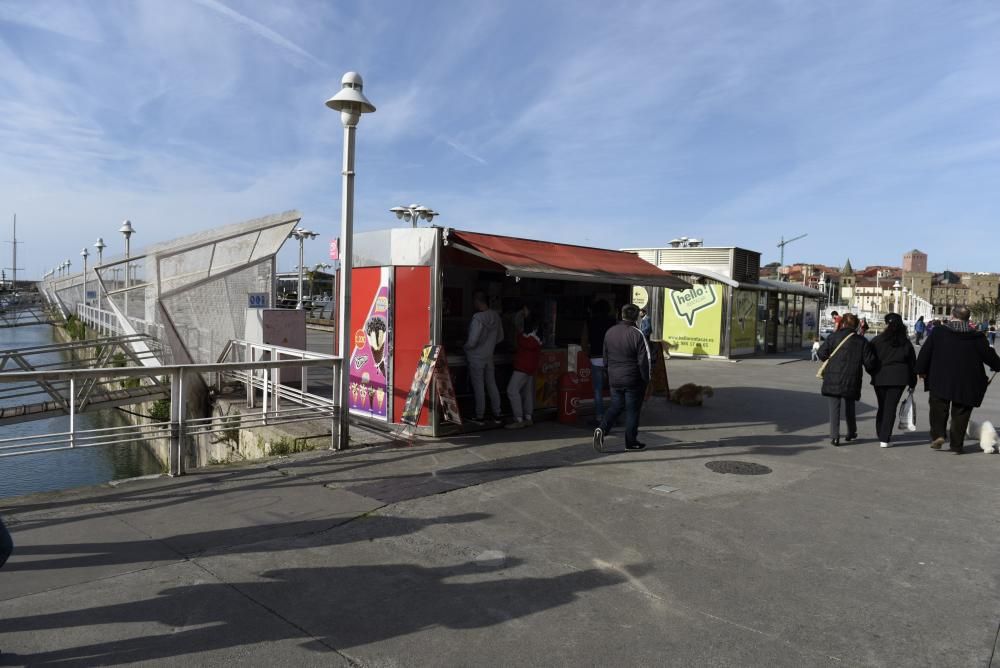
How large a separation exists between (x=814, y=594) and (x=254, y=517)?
4.13 meters

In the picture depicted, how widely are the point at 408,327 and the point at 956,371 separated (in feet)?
22.8

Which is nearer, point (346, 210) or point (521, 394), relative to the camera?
point (346, 210)

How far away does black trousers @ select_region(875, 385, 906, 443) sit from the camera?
28.2 feet

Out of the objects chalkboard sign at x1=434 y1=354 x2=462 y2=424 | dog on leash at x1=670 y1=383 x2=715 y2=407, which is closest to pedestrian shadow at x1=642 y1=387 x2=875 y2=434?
dog on leash at x1=670 y1=383 x2=715 y2=407

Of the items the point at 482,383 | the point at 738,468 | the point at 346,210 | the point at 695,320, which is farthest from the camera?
the point at 695,320

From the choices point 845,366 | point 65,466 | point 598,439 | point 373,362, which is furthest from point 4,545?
point 65,466

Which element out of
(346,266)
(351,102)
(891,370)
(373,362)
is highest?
(351,102)

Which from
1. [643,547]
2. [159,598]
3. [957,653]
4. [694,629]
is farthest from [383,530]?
[957,653]

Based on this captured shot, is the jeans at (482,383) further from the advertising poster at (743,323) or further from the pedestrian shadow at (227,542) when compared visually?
the advertising poster at (743,323)

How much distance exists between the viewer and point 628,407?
7.90 meters

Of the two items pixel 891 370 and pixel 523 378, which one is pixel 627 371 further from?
pixel 891 370

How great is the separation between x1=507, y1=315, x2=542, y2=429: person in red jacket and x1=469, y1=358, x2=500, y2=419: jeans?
0.26 meters

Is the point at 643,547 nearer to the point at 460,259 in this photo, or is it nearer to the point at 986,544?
the point at 986,544

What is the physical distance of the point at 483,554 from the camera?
4.65m
